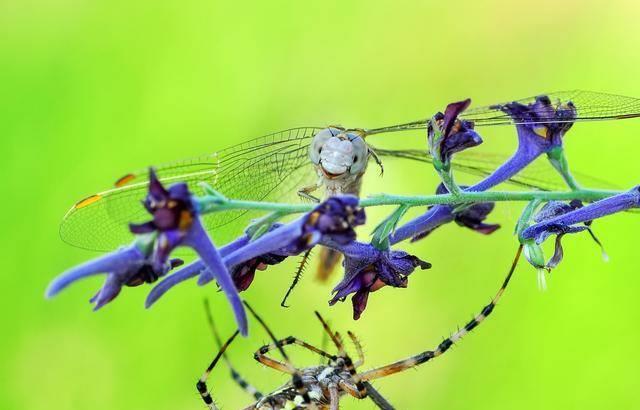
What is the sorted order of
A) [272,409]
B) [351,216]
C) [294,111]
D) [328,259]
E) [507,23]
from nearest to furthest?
1. [351,216]
2. [328,259]
3. [272,409]
4. [294,111]
5. [507,23]

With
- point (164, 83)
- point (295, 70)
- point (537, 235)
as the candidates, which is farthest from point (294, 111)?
point (537, 235)

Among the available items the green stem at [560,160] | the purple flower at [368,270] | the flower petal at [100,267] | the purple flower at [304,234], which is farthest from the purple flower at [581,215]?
the flower petal at [100,267]

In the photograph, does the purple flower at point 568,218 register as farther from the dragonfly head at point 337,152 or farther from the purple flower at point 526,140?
the dragonfly head at point 337,152

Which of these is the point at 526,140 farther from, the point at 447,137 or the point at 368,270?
the point at 368,270

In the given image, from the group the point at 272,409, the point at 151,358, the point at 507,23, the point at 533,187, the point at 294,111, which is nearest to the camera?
the point at 533,187

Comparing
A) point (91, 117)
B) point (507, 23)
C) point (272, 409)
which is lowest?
point (272, 409)

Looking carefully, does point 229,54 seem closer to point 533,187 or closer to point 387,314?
point 387,314
